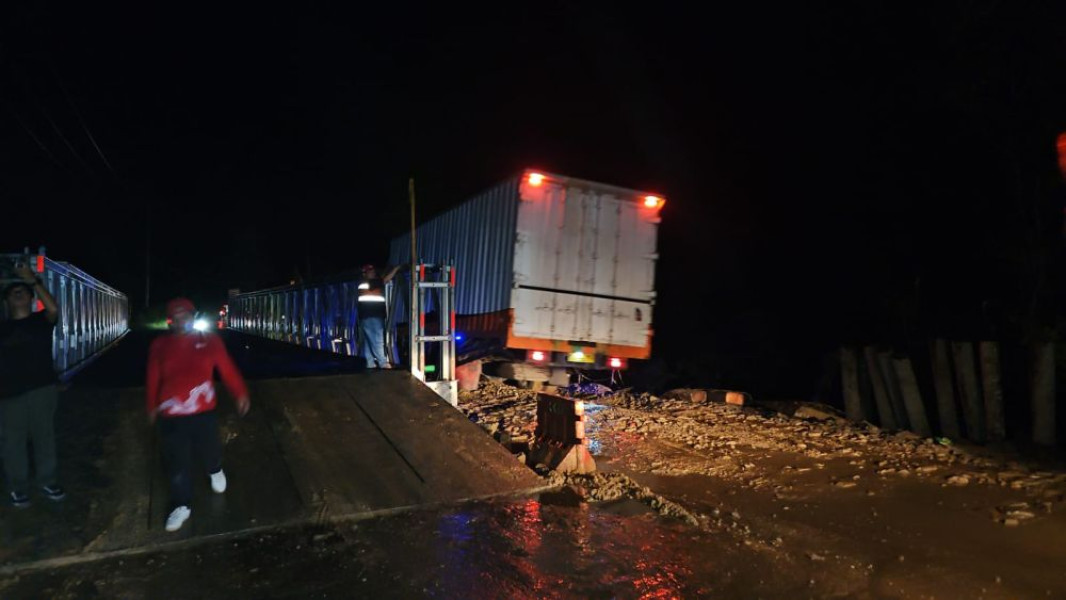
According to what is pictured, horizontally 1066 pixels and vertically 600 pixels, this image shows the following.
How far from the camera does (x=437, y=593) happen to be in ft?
12.0

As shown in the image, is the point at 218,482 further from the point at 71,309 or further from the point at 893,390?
the point at 893,390

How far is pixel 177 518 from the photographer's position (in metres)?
4.34

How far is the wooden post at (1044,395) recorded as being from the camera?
738 cm

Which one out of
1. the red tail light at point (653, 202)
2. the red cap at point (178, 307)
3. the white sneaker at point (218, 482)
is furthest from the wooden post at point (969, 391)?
the red cap at point (178, 307)

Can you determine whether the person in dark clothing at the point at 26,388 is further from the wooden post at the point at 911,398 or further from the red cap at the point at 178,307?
the wooden post at the point at 911,398

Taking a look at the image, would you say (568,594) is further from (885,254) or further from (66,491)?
(885,254)

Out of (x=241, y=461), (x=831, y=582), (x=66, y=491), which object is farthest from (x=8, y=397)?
(x=831, y=582)

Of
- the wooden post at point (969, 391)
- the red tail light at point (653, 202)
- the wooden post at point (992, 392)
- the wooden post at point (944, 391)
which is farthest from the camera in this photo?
the red tail light at point (653, 202)

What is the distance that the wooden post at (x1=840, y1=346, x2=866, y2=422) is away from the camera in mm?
9219

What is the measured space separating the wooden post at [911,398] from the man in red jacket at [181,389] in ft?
26.3

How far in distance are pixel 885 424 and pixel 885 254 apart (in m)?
5.96

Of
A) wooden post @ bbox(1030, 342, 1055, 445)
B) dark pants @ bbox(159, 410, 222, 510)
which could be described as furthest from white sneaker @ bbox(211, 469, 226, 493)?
wooden post @ bbox(1030, 342, 1055, 445)

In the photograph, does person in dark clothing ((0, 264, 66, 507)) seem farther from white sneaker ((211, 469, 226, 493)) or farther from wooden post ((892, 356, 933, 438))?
wooden post ((892, 356, 933, 438))

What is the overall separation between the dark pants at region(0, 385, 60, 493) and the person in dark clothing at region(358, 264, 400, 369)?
489 centimetres
